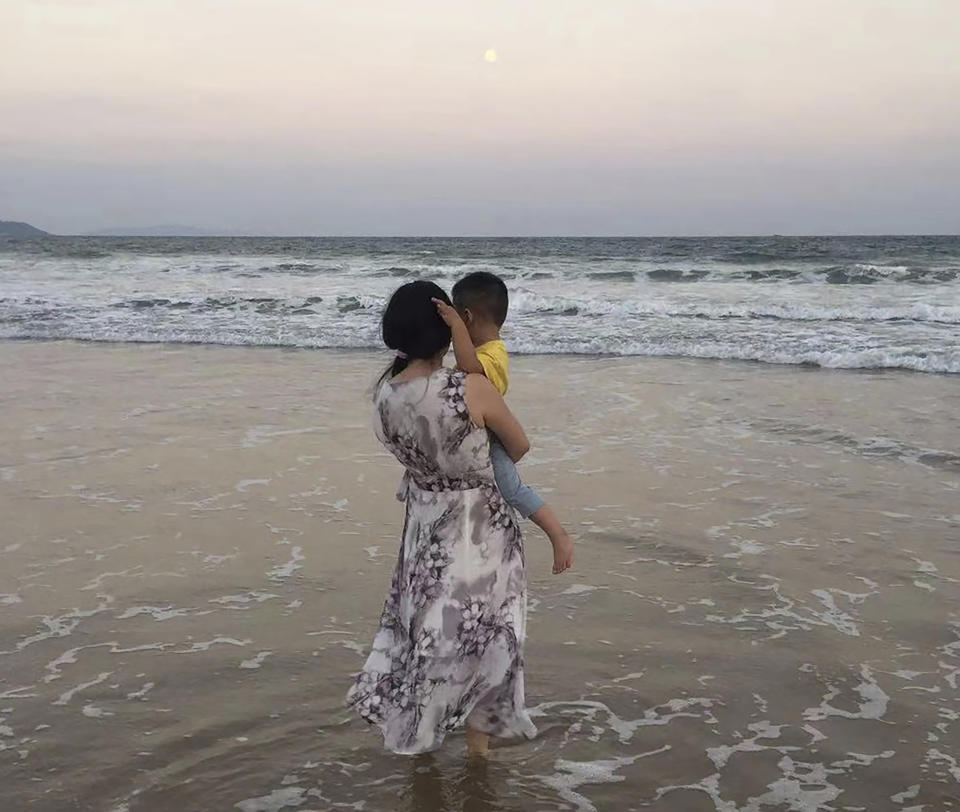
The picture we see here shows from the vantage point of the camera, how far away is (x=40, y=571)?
490 centimetres

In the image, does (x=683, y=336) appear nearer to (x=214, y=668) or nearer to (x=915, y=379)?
(x=915, y=379)

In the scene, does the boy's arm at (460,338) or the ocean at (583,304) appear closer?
the boy's arm at (460,338)

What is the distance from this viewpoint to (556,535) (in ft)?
9.93

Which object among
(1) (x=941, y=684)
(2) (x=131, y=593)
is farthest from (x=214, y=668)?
(1) (x=941, y=684)

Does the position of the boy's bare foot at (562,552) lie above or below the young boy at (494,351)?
below

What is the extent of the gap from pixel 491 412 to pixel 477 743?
1.13 m

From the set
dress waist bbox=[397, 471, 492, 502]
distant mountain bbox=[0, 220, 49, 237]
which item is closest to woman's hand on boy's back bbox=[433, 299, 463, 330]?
dress waist bbox=[397, 471, 492, 502]

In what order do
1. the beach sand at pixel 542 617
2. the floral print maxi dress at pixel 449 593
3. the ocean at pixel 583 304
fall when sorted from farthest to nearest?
the ocean at pixel 583 304, the beach sand at pixel 542 617, the floral print maxi dress at pixel 449 593

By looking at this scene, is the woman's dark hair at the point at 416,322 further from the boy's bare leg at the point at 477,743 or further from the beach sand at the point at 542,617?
the beach sand at the point at 542,617

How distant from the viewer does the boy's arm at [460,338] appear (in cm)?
281

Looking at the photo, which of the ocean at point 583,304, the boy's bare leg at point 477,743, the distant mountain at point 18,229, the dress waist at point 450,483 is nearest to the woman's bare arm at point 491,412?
the dress waist at point 450,483

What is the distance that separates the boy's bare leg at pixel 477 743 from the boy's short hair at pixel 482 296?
1.33 meters

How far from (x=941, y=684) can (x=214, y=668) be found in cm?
276

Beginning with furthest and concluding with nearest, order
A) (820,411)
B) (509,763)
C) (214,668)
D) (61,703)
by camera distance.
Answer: (820,411)
(214,668)
(61,703)
(509,763)
